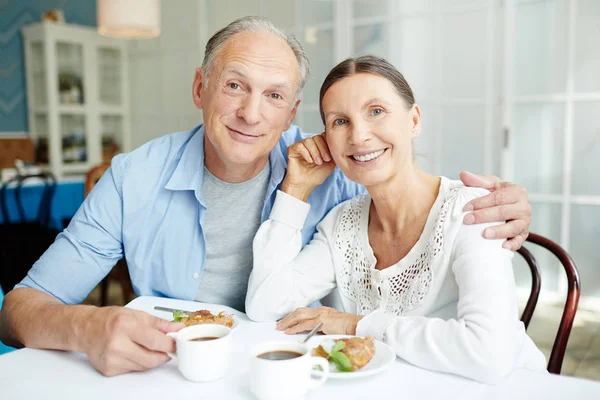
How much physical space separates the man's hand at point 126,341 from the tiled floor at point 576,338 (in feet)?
7.98

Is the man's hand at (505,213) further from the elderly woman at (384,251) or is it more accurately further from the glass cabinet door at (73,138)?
the glass cabinet door at (73,138)

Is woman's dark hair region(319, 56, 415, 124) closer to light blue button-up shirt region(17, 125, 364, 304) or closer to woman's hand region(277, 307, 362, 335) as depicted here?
light blue button-up shirt region(17, 125, 364, 304)

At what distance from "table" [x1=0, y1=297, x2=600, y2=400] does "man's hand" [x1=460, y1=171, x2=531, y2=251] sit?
306 millimetres

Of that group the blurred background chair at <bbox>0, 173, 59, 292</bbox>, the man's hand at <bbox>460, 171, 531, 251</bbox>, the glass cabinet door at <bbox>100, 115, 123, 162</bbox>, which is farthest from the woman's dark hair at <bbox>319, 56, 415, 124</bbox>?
the glass cabinet door at <bbox>100, 115, 123, 162</bbox>

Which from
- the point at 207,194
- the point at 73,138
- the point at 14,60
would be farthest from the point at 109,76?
the point at 207,194

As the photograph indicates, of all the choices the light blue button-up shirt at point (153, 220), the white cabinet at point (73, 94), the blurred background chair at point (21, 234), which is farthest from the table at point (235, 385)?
the white cabinet at point (73, 94)

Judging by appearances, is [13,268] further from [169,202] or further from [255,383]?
[255,383]

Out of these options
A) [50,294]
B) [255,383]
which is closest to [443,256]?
[255,383]

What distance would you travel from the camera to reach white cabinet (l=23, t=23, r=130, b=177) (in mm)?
5613

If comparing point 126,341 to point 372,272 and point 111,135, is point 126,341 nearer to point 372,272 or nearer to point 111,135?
point 372,272

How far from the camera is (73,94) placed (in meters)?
5.82

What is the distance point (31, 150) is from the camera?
19.1ft

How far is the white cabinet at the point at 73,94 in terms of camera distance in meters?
5.61

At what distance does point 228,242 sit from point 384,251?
19.2 inches
